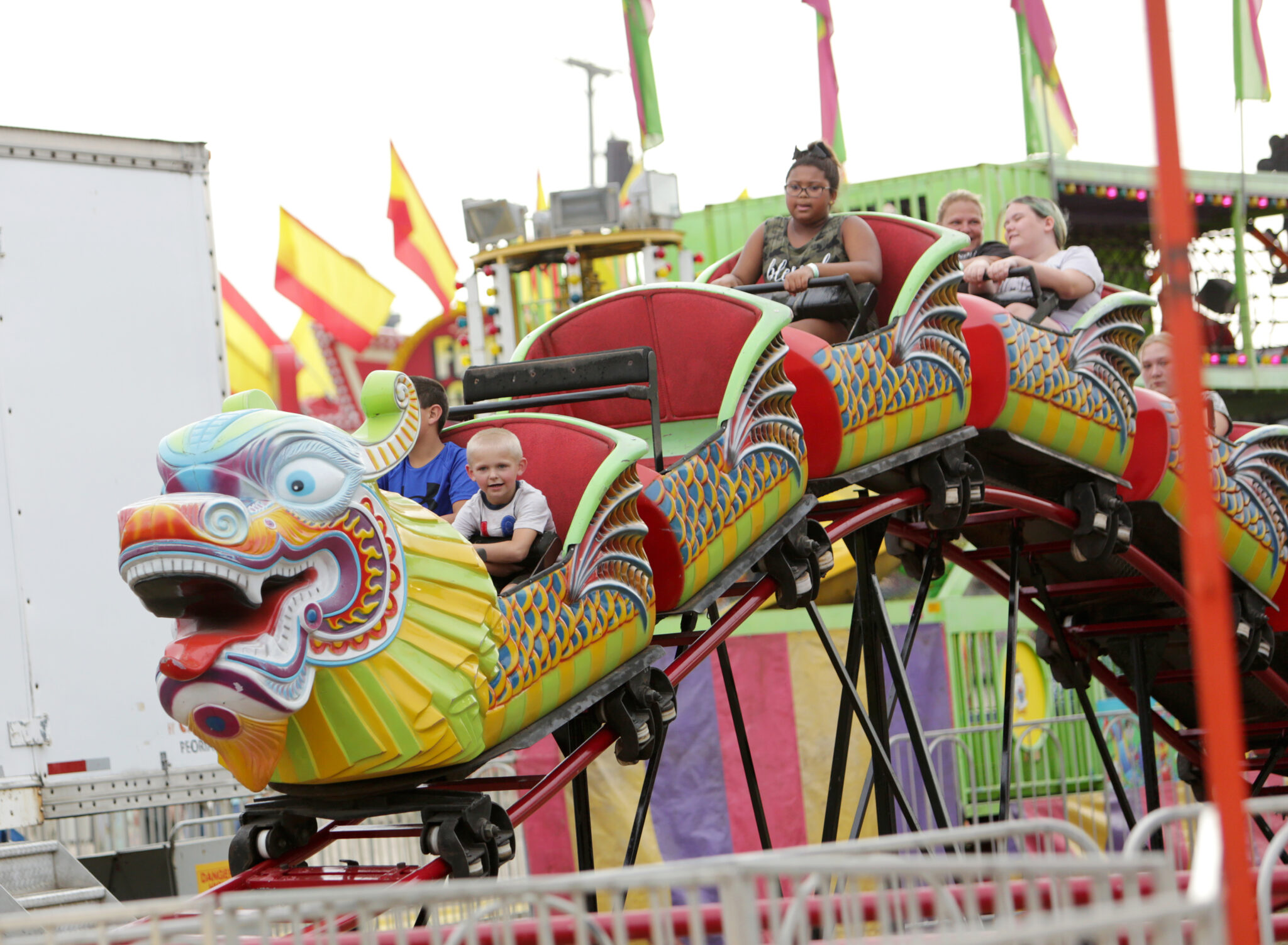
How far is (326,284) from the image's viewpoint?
27953mm

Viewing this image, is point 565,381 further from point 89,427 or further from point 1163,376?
point 1163,376

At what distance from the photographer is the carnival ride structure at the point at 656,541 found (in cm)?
448

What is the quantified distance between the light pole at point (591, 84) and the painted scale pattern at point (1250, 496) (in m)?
22.8

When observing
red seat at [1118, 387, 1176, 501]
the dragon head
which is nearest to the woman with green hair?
red seat at [1118, 387, 1176, 501]

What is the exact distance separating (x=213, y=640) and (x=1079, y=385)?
4851 millimetres

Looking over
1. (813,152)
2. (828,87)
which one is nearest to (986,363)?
(813,152)

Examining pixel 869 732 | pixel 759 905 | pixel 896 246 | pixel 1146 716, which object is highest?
pixel 896 246

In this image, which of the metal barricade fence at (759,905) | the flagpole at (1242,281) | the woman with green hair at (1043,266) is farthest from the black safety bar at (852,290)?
the flagpole at (1242,281)

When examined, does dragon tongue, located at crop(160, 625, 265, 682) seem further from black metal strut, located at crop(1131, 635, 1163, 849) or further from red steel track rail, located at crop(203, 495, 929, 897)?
black metal strut, located at crop(1131, 635, 1163, 849)

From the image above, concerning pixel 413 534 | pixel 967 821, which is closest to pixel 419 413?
pixel 413 534

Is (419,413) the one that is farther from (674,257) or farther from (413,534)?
(674,257)

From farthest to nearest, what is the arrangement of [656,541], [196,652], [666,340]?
[666,340] < [656,541] < [196,652]

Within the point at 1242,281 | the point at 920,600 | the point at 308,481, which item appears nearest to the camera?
the point at 308,481

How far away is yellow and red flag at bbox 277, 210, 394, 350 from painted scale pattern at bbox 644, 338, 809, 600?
22397mm
